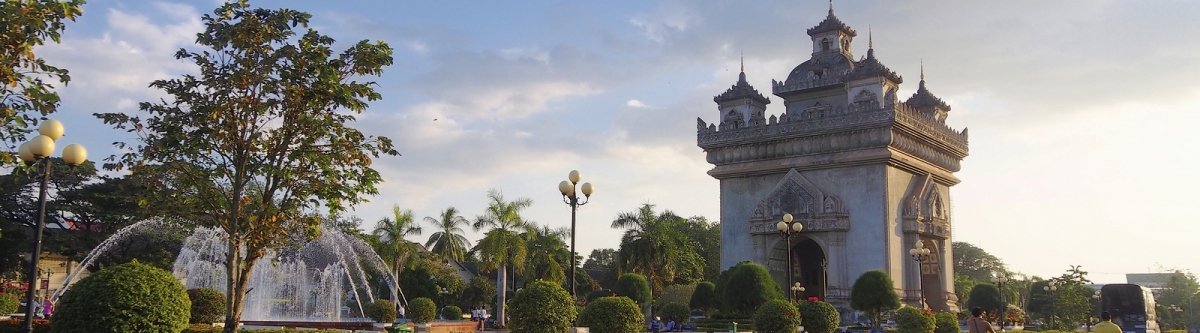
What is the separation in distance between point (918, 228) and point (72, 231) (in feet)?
116

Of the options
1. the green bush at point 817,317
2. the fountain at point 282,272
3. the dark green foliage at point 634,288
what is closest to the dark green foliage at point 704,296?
the dark green foliage at point 634,288

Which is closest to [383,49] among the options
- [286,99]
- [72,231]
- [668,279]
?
[286,99]

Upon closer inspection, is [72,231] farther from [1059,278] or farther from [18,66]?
[1059,278]

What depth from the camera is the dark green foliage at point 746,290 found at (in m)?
31.6

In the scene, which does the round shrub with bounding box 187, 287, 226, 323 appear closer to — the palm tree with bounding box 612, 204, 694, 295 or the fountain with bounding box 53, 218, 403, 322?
the fountain with bounding box 53, 218, 403, 322

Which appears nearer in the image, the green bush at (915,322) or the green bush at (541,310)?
the green bush at (541,310)

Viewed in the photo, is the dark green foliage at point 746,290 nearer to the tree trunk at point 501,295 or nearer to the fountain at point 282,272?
the tree trunk at point 501,295

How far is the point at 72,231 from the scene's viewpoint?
142 ft

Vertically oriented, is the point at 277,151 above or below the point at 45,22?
below

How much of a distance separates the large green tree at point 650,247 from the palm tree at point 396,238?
9076mm

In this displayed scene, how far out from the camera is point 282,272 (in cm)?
3700

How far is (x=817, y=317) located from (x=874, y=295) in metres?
8.73

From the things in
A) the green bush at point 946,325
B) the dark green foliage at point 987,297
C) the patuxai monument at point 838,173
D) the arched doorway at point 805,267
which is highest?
the patuxai monument at point 838,173

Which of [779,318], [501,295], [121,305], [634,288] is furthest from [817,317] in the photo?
[121,305]
